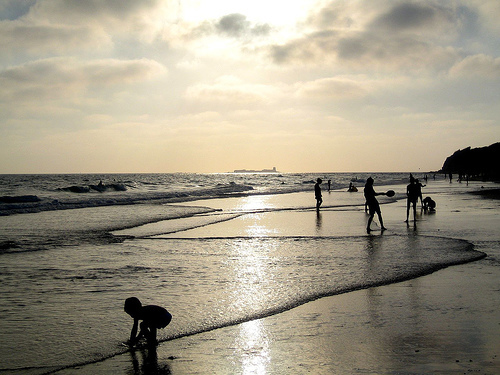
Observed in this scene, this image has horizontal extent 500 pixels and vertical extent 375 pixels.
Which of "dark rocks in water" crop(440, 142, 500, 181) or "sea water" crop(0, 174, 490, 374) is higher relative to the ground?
"dark rocks in water" crop(440, 142, 500, 181)

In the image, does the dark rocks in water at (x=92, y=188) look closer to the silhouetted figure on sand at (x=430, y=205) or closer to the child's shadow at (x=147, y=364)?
the silhouetted figure on sand at (x=430, y=205)

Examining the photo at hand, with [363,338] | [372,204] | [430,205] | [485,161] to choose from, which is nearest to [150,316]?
[363,338]

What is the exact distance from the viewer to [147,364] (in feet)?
15.6

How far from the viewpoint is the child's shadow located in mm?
4539

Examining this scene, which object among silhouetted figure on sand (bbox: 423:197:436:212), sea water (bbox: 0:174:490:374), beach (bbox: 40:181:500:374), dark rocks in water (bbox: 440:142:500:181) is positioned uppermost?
dark rocks in water (bbox: 440:142:500:181)

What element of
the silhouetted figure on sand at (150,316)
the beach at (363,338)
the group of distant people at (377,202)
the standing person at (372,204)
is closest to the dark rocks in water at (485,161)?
the group of distant people at (377,202)

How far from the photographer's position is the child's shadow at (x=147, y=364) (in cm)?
454

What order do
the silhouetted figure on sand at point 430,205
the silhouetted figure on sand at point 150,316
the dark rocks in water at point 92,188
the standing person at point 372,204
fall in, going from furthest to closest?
1. the dark rocks in water at point 92,188
2. the silhouetted figure on sand at point 430,205
3. the standing person at point 372,204
4. the silhouetted figure on sand at point 150,316

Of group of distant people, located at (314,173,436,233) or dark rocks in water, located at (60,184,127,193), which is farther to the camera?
dark rocks in water, located at (60,184,127,193)

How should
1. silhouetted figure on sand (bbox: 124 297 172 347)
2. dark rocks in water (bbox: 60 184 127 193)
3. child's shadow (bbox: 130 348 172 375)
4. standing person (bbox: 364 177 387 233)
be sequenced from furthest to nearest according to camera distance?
dark rocks in water (bbox: 60 184 127 193) < standing person (bbox: 364 177 387 233) < silhouetted figure on sand (bbox: 124 297 172 347) < child's shadow (bbox: 130 348 172 375)

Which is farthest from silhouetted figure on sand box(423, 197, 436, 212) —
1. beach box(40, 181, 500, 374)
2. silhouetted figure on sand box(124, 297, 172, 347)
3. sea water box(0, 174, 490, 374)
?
silhouetted figure on sand box(124, 297, 172, 347)

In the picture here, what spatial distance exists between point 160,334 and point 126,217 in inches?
722

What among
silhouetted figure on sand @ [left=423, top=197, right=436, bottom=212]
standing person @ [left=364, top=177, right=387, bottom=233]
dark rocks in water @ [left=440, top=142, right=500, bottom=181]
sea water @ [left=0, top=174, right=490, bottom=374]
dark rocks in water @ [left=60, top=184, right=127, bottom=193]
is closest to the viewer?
sea water @ [left=0, top=174, right=490, bottom=374]

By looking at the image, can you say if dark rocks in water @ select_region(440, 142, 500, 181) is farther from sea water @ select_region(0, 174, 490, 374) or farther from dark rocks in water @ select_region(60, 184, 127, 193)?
sea water @ select_region(0, 174, 490, 374)
